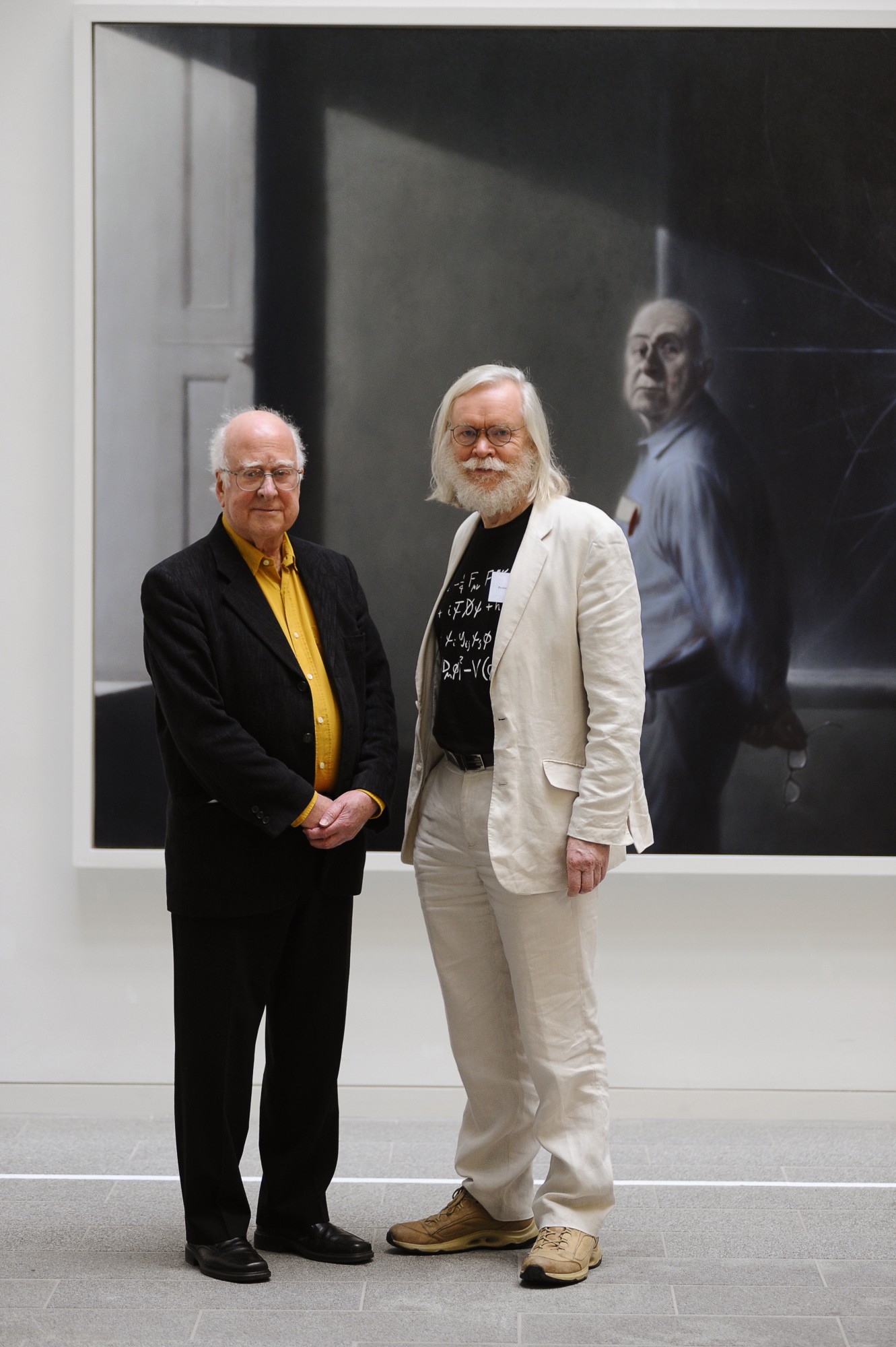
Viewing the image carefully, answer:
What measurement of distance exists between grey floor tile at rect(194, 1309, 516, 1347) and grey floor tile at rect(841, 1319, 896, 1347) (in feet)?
2.23

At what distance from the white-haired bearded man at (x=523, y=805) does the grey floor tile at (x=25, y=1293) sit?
0.78 metres

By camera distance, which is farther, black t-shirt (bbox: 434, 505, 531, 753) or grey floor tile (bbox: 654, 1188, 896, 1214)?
grey floor tile (bbox: 654, 1188, 896, 1214)

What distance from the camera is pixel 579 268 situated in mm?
3730

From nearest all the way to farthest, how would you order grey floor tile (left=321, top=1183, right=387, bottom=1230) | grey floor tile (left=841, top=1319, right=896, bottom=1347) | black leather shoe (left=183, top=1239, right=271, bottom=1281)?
1. grey floor tile (left=841, top=1319, right=896, bottom=1347)
2. black leather shoe (left=183, top=1239, right=271, bottom=1281)
3. grey floor tile (left=321, top=1183, right=387, bottom=1230)

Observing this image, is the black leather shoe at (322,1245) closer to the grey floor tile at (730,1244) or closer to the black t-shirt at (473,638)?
the grey floor tile at (730,1244)

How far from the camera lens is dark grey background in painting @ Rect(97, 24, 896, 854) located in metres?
3.69

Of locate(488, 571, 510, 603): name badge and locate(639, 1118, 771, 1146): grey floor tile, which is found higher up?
locate(488, 571, 510, 603): name badge

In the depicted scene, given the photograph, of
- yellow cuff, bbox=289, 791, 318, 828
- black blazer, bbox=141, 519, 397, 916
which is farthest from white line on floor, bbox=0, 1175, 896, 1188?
yellow cuff, bbox=289, 791, 318, 828

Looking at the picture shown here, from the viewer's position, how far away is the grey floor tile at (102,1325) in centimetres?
260

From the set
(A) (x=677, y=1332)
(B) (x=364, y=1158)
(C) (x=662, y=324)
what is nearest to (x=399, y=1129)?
(B) (x=364, y=1158)

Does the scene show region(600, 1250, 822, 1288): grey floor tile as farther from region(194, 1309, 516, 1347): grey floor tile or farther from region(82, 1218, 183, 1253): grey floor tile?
region(82, 1218, 183, 1253): grey floor tile

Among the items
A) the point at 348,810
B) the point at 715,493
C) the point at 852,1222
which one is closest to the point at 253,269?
the point at 715,493

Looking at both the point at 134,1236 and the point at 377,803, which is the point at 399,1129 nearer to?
the point at 134,1236

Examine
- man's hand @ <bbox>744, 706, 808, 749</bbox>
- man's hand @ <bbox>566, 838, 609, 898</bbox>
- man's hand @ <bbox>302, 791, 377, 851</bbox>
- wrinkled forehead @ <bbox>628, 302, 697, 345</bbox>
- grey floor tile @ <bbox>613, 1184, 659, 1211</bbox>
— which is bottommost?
grey floor tile @ <bbox>613, 1184, 659, 1211</bbox>
